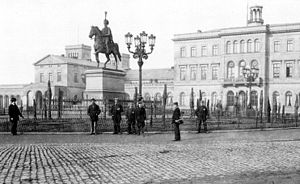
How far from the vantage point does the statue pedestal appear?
29.0m

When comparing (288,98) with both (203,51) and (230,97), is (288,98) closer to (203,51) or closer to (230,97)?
(230,97)

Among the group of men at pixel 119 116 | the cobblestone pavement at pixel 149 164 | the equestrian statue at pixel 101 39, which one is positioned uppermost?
the equestrian statue at pixel 101 39

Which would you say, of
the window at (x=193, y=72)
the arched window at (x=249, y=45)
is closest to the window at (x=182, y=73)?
the window at (x=193, y=72)

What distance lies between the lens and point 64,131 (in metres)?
19.4

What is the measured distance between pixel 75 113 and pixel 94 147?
16566mm

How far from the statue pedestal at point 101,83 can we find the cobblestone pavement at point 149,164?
16.1 meters

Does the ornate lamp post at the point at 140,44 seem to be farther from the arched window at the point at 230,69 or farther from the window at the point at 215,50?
the window at the point at 215,50

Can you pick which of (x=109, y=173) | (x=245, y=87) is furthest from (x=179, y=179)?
(x=245, y=87)

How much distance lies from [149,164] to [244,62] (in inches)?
2304

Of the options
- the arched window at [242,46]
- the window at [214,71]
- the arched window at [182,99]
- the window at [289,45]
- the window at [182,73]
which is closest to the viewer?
the window at [289,45]

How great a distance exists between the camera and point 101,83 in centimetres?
2903

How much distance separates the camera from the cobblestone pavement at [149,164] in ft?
26.2

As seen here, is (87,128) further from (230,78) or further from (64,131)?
(230,78)

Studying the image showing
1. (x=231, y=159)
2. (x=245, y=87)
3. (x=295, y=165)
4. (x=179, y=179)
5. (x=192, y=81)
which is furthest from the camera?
(x=192, y=81)
